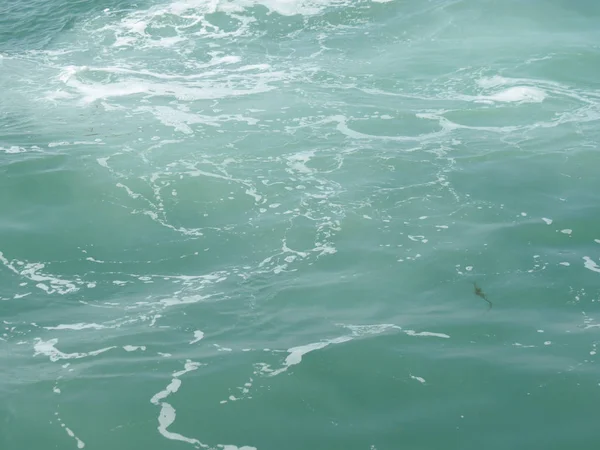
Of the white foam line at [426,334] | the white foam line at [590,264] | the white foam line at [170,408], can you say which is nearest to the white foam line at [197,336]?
the white foam line at [170,408]

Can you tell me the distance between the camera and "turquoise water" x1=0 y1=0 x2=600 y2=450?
1488 cm

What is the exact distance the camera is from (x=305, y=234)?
68.0ft

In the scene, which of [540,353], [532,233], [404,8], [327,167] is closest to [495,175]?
[532,233]

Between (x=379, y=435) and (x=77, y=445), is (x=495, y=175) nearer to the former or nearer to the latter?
(x=379, y=435)

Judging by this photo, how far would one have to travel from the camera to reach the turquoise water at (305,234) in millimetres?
14875

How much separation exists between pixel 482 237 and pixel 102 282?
999cm

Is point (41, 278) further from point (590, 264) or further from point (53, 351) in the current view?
point (590, 264)

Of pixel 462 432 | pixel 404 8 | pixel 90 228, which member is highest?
pixel 404 8

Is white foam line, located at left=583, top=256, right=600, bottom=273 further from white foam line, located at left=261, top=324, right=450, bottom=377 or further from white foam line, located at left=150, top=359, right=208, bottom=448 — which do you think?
white foam line, located at left=150, top=359, right=208, bottom=448

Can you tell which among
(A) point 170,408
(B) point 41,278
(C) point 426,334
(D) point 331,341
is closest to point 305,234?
(D) point 331,341

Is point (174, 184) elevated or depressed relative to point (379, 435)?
elevated

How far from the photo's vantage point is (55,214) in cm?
2288

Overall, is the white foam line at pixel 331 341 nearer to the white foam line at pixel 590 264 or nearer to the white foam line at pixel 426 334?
the white foam line at pixel 426 334

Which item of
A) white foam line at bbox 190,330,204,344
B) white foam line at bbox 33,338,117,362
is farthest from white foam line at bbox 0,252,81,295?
white foam line at bbox 190,330,204,344
